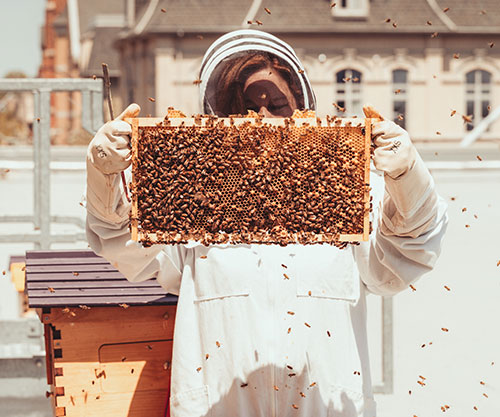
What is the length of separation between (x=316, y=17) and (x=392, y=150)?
86.1ft

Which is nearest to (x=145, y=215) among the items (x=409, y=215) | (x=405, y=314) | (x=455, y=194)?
(x=409, y=215)

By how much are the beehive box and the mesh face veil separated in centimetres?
51

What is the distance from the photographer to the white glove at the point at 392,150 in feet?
8.64

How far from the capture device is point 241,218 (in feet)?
9.00

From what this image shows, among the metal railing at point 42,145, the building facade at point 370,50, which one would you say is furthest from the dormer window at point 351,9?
the metal railing at point 42,145

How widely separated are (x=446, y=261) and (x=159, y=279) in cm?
778

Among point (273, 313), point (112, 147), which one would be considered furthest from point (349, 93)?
point (112, 147)

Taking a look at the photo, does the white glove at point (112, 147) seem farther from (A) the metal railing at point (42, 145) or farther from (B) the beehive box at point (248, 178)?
(A) the metal railing at point (42, 145)

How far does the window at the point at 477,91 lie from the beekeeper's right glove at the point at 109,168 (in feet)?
90.7

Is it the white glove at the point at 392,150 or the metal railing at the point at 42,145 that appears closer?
the white glove at the point at 392,150

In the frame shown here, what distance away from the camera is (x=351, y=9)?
28.6 metres

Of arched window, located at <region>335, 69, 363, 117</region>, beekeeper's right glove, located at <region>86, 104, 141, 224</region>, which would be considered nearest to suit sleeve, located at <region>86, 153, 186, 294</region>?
beekeeper's right glove, located at <region>86, 104, 141, 224</region>

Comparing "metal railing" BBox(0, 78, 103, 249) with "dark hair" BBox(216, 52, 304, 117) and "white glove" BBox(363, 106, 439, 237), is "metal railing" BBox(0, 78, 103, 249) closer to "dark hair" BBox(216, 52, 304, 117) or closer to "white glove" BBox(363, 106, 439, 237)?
"dark hair" BBox(216, 52, 304, 117)

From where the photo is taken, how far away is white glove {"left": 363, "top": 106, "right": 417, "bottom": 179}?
104 inches
